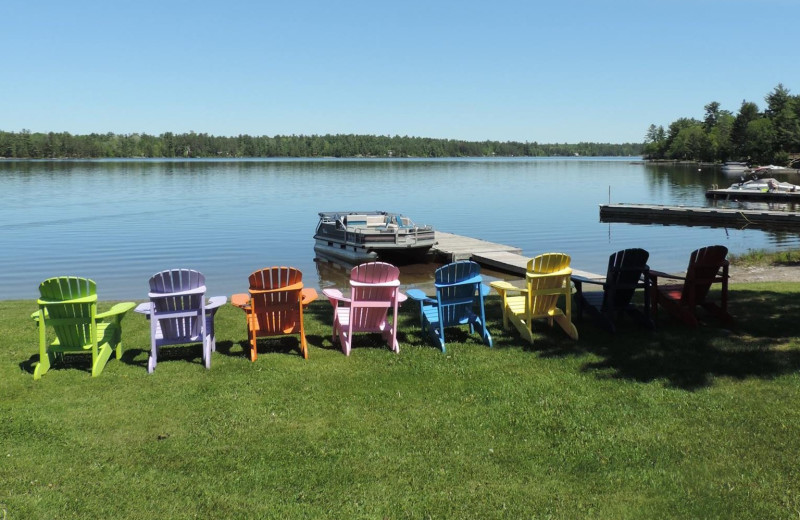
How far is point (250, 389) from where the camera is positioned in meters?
6.66

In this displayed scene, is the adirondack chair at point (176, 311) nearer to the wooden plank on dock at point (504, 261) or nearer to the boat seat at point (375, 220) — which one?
the wooden plank on dock at point (504, 261)

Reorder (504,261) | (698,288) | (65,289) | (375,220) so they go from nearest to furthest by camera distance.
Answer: (65,289), (698,288), (504,261), (375,220)

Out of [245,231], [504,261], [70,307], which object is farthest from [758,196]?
[70,307]

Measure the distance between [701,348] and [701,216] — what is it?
123 ft

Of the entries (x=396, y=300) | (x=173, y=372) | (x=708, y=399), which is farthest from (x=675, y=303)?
(x=173, y=372)

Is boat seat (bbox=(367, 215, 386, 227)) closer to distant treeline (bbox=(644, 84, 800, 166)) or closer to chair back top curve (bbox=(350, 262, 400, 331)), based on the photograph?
chair back top curve (bbox=(350, 262, 400, 331))

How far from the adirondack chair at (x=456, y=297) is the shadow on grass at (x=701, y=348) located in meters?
1.45

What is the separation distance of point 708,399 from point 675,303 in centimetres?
302

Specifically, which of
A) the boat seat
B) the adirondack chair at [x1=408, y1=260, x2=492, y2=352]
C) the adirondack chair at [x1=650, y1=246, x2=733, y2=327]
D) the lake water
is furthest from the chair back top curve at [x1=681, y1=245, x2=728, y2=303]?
the boat seat

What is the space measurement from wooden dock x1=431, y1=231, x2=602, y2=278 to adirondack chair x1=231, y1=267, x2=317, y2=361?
43.5ft

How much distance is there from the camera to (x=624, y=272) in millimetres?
8836

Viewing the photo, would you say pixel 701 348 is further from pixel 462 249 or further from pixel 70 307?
pixel 462 249

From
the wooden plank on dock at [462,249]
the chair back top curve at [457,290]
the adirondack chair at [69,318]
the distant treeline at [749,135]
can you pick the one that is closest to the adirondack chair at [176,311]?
the adirondack chair at [69,318]

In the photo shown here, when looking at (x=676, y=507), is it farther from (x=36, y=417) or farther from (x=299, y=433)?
(x=36, y=417)
